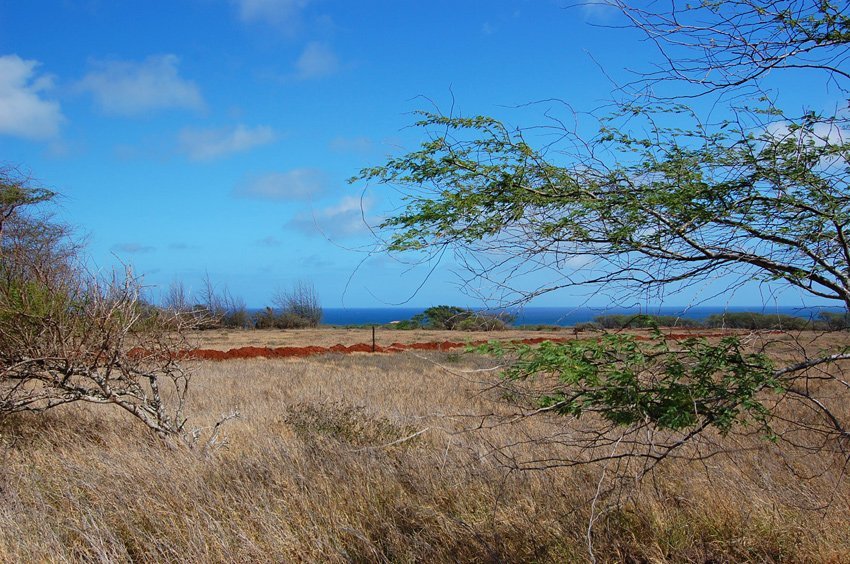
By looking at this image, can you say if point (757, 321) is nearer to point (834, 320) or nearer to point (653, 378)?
point (834, 320)

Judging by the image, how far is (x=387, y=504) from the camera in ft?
17.8

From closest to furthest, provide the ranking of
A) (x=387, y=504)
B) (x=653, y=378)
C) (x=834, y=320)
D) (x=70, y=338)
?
(x=653, y=378)
(x=834, y=320)
(x=387, y=504)
(x=70, y=338)

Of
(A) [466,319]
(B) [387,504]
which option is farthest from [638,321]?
(B) [387,504]

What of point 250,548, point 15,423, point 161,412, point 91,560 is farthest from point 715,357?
point 15,423

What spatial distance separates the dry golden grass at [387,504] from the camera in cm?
448

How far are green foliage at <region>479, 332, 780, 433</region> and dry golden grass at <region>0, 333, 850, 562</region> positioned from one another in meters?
0.48

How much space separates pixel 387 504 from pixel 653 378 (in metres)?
3.23

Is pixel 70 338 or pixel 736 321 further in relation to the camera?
pixel 70 338

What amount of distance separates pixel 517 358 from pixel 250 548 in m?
2.78

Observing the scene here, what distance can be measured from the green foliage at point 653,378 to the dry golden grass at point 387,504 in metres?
0.48

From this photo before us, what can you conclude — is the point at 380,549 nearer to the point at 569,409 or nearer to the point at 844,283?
the point at 569,409

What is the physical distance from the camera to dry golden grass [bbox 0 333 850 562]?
448 cm

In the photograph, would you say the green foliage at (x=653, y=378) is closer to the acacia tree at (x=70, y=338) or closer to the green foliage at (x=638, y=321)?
the green foliage at (x=638, y=321)

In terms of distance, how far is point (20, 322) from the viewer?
24.9ft
